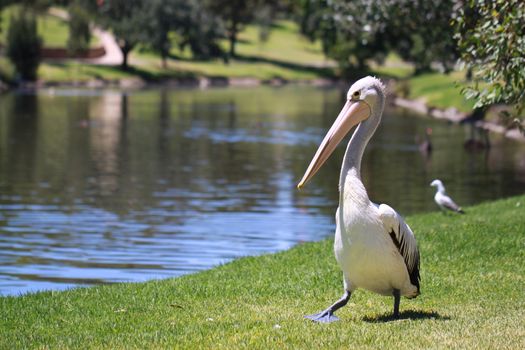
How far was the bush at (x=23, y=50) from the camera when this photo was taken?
8700 centimetres

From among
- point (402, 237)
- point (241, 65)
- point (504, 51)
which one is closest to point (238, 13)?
point (241, 65)

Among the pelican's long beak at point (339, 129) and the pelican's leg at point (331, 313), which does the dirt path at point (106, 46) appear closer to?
the pelican's long beak at point (339, 129)

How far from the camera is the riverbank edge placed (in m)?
56.5

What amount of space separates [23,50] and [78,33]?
7.91m

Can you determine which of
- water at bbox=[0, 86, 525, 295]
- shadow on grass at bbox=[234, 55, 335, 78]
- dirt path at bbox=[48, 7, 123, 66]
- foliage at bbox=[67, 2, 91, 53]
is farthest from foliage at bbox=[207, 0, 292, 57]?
water at bbox=[0, 86, 525, 295]

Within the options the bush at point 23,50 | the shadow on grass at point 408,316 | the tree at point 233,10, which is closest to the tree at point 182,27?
the tree at point 233,10

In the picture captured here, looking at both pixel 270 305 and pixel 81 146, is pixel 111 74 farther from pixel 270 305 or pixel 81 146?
pixel 270 305

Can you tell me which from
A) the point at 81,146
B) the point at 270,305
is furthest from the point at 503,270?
the point at 81,146

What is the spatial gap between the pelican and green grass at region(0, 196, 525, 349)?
380 millimetres

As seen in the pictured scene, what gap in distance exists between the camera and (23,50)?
8688 centimetres

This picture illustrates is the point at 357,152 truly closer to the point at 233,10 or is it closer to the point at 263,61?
the point at 263,61

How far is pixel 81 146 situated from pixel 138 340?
3425 cm

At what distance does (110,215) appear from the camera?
84.3 ft

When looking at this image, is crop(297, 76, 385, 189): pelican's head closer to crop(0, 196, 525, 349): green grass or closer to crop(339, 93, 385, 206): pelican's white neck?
crop(339, 93, 385, 206): pelican's white neck
